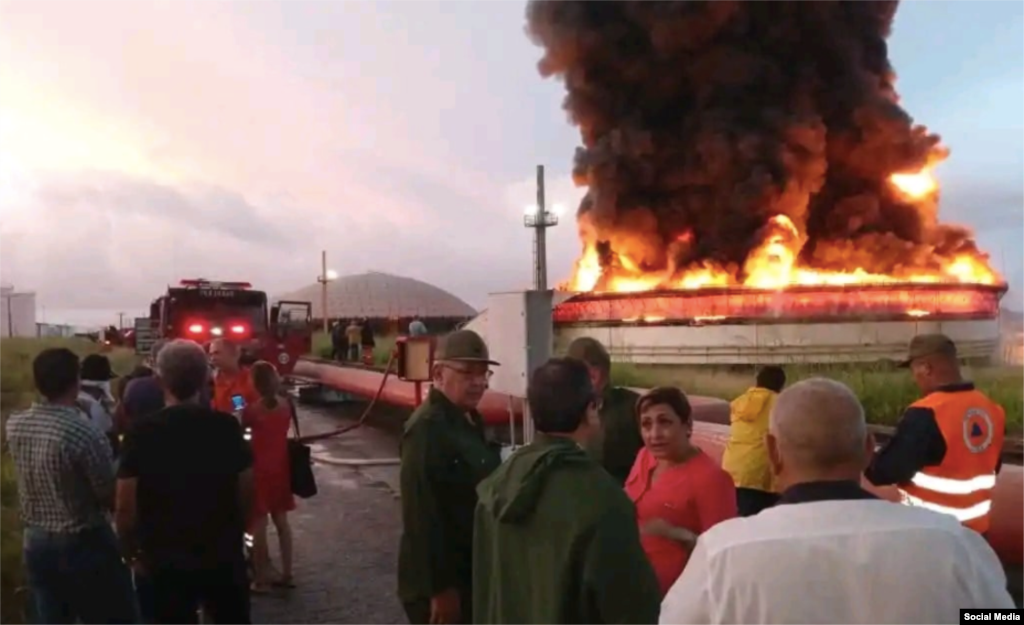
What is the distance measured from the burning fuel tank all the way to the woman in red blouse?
1758 cm

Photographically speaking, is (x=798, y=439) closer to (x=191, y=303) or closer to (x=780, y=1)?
(x=191, y=303)

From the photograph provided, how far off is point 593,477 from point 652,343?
22329mm

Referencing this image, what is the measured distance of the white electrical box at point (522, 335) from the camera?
6688 mm

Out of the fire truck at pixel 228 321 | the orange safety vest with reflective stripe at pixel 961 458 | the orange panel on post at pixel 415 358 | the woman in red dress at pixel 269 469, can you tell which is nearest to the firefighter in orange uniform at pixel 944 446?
Result: the orange safety vest with reflective stripe at pixel 961 458

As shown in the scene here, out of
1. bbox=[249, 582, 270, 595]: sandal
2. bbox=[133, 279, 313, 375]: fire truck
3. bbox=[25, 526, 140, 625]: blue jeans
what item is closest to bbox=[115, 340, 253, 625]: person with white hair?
bbox=[25, 526, 140, 625]: blue jeans

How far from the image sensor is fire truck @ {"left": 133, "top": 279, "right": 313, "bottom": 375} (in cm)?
1823

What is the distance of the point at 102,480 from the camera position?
155 inches

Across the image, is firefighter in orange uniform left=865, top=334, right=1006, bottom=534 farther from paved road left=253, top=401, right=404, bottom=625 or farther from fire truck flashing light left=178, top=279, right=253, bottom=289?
fire truck flashing light left=178, top=279, right=253, bottom=289

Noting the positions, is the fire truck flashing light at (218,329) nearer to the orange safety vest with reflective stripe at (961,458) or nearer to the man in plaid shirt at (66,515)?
the man in plaid shirt at (66,515)

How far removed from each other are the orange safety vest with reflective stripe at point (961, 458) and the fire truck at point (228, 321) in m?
15.4

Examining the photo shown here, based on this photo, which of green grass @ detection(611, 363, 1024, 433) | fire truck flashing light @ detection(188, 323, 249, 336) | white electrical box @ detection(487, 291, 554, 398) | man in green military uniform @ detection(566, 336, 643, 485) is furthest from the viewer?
fire truck flashing light @ detection(188, 323, 249, 336)

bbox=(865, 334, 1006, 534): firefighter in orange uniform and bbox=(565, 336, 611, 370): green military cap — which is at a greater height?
bbox=(565, 336, 611, 370): green military cap

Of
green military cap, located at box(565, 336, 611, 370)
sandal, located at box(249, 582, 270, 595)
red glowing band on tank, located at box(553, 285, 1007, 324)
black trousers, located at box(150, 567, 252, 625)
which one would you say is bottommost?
sandal, located at box(249, 582, 270, 595)

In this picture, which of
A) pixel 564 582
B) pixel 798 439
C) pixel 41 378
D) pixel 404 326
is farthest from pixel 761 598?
pixel 404 326
